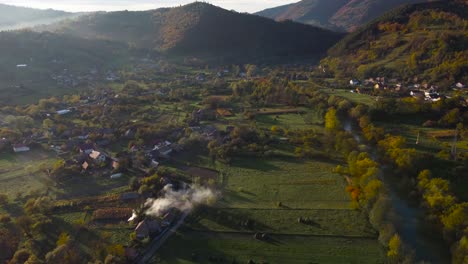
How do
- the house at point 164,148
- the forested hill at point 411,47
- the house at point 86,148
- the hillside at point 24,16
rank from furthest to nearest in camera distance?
the hillside at point 24,16 < the forested hill at point 411,47 < the house at point 86,148 < the house at point 164,148

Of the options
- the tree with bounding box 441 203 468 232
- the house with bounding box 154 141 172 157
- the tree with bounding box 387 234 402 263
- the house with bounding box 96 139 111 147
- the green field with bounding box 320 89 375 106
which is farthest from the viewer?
the green field with bounding box 320 89 375 106

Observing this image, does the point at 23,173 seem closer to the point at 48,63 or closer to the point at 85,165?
the point at 85,165

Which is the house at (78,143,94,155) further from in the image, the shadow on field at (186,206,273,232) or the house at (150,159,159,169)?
the shadow on field at (186,206,273,232)

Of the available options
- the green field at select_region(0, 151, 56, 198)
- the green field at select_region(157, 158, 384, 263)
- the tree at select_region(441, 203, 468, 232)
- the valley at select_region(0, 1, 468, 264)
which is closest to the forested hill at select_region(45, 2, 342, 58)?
the valley at select_region(0, 1, 468, 264)

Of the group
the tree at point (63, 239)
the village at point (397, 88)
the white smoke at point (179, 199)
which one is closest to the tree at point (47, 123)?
the white smoke at point (179, 199)

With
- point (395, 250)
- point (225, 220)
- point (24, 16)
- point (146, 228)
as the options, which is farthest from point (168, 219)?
point (24, 16)

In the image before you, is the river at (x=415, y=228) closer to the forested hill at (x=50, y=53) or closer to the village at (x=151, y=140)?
the village at (x=151, y=140)

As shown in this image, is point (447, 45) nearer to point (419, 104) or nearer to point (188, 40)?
point (419, 104)

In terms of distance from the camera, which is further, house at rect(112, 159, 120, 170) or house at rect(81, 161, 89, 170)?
house at rect(81, 161, 89, 170)
